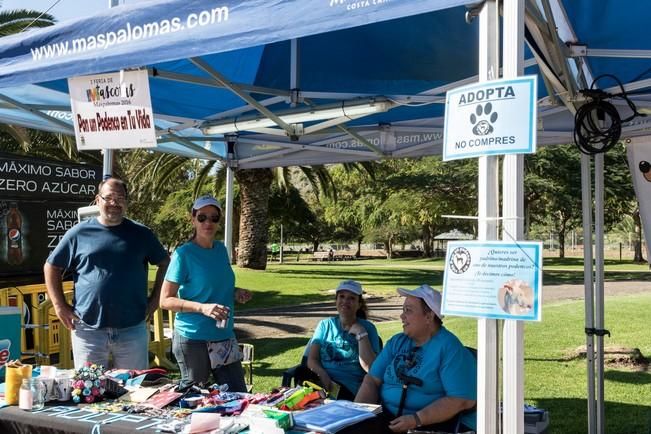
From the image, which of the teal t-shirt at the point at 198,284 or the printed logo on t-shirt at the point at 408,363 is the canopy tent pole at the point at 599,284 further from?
the teal t-shirt at the point at 198,284

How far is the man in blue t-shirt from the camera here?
360 cm

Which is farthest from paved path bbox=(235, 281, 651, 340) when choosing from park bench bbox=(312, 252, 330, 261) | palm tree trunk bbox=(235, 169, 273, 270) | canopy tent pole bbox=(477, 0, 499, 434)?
park bench bbox=(312, 252, 330, 261)

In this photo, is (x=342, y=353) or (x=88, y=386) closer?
(x=88, y=386)

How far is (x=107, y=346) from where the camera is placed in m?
3.61

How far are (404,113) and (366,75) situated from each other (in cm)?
75

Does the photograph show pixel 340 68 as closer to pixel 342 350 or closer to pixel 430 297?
pixel 342 350

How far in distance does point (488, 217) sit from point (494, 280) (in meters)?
0.22

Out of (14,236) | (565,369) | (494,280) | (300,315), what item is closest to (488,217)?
(494,280)

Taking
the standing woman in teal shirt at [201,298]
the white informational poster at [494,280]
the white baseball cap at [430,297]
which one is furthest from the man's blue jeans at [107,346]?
the white informational poster at [494,280]

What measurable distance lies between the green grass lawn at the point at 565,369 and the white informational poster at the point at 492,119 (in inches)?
153

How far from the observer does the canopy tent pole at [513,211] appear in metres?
2.06

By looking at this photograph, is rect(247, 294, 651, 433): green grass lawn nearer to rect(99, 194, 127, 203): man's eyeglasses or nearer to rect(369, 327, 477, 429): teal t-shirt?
rect(369, 327, 477, 429): teal t-shirt

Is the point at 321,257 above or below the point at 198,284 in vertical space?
below

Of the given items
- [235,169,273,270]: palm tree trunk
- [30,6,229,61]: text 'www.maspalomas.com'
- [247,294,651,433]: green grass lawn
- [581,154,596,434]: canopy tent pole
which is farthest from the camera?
[235,169,273,270]: palm tree trunk
